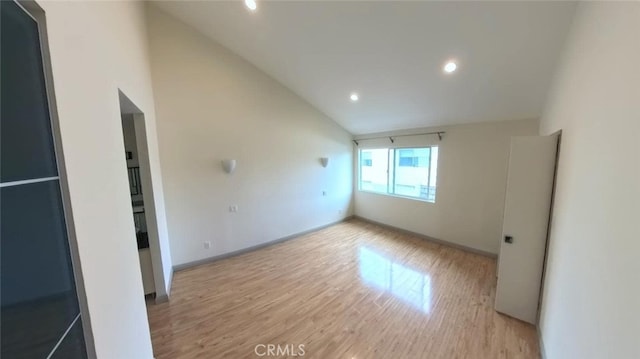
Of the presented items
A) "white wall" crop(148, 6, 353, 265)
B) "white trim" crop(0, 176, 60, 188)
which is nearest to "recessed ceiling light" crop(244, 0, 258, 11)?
"white wall" crop(148, 6, 353, 265)

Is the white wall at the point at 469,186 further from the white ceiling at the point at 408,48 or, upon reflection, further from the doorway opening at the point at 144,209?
the doorway opening at the point at 144,209

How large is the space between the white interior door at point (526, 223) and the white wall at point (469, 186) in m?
1.47

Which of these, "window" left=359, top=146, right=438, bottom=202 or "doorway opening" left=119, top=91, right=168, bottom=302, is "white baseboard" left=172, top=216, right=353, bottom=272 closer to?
"doorway opening" left=119, top=91, right=168, bottom=302

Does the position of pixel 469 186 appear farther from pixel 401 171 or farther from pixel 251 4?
pixel 251 4

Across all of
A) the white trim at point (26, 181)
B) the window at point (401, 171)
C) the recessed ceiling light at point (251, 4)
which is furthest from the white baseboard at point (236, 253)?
the recessed ceiling light at point (251, 4)

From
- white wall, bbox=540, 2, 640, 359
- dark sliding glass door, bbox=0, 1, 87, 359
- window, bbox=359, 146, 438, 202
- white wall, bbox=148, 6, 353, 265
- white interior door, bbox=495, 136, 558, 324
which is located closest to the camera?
dark sliding glass door, bbox=0, 1, 87, 359

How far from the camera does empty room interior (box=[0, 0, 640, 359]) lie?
89 cm

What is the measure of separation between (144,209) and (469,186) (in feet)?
15.9

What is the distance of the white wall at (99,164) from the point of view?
95 cm

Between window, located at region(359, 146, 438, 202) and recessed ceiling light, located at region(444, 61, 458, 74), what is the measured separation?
73.9 inches

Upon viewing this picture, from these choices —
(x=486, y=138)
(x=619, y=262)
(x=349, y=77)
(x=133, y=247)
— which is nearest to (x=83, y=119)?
(x=133, y=247)

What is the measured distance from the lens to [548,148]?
2.24 m

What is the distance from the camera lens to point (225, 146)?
3.85m

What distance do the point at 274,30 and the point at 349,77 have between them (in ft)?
4.01
